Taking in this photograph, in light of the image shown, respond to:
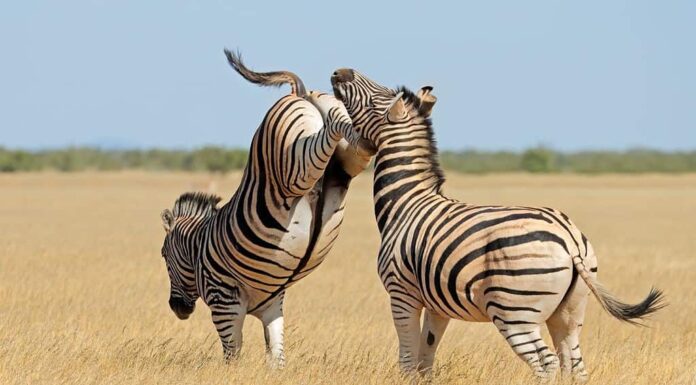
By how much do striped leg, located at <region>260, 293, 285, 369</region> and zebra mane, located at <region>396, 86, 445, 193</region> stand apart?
1.68m

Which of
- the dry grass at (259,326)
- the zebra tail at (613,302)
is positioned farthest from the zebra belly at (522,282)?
the dry grass at (259,326)

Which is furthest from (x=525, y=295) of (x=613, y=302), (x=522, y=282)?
(x=613, y=302)

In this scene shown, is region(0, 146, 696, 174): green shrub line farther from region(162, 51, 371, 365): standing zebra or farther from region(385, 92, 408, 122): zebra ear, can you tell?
region(385, 92, 408, 122): zebra ear

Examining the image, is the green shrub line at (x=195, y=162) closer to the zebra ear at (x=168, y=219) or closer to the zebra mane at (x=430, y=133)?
the zebra ear at (x=168, y=219)

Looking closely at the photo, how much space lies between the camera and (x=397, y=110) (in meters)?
7.82

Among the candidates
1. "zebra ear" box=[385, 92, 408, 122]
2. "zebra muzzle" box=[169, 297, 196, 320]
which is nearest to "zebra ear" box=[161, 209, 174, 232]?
"zebra muzzle" box=[169, 297, 196, 320]

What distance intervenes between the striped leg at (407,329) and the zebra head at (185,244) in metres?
2.16

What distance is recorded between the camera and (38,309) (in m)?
13.4

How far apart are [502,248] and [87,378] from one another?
10.2 feet

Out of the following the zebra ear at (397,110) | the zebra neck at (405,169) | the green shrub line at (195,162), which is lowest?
the green shrub line at (195,162)

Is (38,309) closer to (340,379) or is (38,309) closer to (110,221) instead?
(340,379)

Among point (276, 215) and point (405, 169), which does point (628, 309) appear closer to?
point (405, 169)

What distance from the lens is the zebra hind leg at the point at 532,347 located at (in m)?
7.14

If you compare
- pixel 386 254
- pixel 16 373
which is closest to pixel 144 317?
Answer: pixel 16 373
